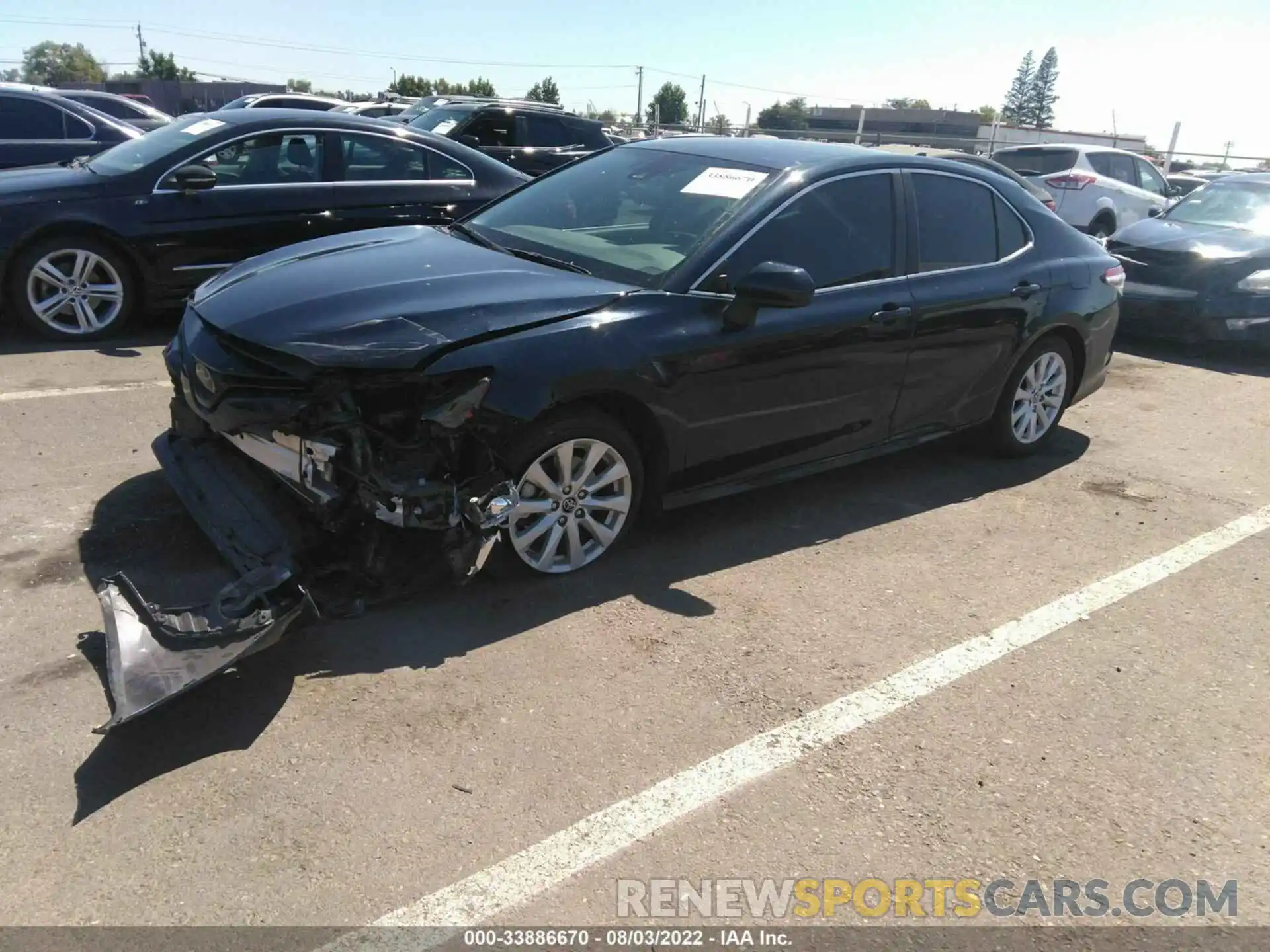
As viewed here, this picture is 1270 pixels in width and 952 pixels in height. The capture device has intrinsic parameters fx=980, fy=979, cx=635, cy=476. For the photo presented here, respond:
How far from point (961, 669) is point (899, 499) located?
179 cm

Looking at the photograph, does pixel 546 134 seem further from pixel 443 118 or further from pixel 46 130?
pixel 46 130

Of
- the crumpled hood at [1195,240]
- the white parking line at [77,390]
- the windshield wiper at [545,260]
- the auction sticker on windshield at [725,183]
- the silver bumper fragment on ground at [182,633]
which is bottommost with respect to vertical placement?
the white parking line at [77,390]

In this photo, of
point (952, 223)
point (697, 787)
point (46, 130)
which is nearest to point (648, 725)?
point (697, 787)

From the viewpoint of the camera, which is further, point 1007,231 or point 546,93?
point 546,93

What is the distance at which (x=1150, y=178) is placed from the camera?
17312 mm

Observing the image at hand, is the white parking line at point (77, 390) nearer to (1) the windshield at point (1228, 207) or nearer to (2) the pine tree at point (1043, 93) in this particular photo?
(1) the windshield at point (1228, 207)

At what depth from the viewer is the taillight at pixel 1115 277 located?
6035mm

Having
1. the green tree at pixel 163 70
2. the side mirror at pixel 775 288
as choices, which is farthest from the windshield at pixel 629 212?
the green tree at pixel 163 70

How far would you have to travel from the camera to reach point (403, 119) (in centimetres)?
1505

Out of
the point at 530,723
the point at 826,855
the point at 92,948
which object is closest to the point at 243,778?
the point at 92,948

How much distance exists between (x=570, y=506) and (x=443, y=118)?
1065 cm

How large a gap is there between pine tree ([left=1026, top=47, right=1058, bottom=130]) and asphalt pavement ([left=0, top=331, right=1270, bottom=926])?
125m

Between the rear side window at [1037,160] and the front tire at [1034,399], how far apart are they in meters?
11.3

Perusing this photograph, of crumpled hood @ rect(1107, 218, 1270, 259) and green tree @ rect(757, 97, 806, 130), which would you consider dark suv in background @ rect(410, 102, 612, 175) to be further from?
green tree @ rect(757, 97, 806, 130)
